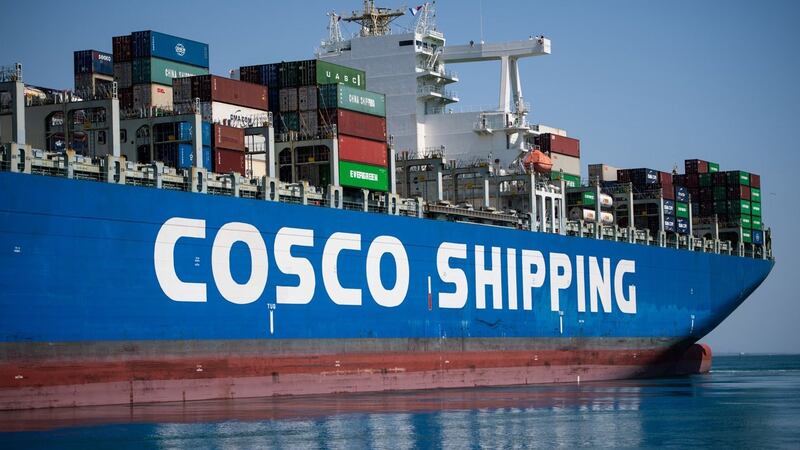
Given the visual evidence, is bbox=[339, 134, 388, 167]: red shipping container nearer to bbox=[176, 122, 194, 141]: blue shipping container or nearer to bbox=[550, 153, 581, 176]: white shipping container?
bbox=[176, 122, 194, 141]: blue shipping container

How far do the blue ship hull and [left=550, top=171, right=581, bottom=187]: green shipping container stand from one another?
5003 mm

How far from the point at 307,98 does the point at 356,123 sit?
2048mm

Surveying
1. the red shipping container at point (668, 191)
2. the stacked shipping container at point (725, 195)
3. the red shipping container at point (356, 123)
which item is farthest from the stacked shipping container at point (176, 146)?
the stacked shipping container at point (725, 195)

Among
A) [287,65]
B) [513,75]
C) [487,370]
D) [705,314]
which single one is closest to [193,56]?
[287,65]

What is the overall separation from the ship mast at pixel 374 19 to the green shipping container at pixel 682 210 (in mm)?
19749

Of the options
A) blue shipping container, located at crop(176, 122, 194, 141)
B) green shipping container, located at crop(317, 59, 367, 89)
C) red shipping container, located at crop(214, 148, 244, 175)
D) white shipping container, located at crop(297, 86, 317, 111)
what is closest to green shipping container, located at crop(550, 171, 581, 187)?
green shipping container, located at crop(317, 59, 367, 89)

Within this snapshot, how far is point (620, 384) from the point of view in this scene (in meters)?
52.2

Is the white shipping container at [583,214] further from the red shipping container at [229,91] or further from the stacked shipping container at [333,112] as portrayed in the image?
the red shipping container at [229,91]

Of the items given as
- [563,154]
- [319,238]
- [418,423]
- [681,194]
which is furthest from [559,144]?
[418,423]

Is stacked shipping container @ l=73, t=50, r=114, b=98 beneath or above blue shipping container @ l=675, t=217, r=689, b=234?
above

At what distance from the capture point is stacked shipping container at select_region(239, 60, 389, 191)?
138 ft

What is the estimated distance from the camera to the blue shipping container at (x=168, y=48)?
3784 cm

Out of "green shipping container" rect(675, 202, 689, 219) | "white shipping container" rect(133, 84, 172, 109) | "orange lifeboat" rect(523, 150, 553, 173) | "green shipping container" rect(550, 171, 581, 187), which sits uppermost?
"white shipping container" rect(133, 84, 172, 109)

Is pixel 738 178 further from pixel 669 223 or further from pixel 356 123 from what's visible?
pixel 356 123
